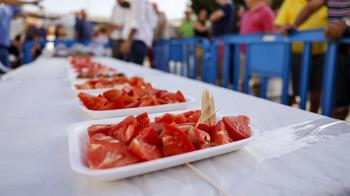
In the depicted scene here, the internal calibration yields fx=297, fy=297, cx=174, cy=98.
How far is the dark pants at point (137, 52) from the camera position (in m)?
3.24

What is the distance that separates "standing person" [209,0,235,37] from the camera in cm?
363

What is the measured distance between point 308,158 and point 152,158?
33cm

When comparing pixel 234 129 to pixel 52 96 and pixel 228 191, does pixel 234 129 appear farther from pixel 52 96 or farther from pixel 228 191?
pixel 52 96

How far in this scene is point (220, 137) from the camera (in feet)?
2.00

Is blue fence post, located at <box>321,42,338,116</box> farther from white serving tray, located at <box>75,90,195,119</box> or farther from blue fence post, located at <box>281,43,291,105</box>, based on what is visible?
white serving tray, located at <box>75,90,195,119</box>

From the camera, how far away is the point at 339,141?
0.72m

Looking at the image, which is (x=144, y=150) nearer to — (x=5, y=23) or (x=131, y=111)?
(x=131, y=111)

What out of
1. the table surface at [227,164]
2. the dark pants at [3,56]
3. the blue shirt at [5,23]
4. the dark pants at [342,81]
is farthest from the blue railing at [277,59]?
the dark pants at [3,56]

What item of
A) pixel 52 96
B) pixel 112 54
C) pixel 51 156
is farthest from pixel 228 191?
pixel 112 54

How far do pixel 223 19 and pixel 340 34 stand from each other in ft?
7.91

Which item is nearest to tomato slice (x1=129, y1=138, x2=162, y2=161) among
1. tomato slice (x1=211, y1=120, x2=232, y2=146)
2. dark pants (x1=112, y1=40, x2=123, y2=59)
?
tomato slice (x1=211, y1=120, x2=232, y2=146)

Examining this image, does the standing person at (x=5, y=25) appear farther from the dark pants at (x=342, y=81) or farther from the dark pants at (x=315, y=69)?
the dark pants at (x=342, y=81)

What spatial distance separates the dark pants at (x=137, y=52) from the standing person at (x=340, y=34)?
68.1 inches

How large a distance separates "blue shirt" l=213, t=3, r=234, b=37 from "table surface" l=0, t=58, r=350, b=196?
2883 millimetres
